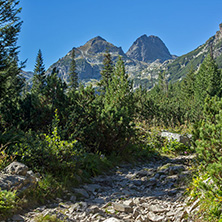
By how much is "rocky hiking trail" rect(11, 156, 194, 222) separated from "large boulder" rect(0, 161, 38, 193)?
1.83ft

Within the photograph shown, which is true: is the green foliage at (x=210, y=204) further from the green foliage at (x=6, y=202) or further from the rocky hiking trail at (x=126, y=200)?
the green foliage at (x=6, y=202)

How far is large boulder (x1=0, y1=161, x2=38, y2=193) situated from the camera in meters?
4.32

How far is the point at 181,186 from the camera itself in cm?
566

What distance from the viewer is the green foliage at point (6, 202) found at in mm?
3775

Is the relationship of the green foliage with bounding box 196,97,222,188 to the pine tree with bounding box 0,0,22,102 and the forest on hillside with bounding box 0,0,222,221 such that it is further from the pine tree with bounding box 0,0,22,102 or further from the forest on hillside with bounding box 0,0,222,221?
the pine tree with bounding box 0,0,22,102

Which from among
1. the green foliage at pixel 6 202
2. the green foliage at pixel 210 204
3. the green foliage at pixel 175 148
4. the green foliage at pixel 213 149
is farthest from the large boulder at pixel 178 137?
the green foliage at pixel 6 202

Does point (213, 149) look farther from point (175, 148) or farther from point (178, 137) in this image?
point (178, 137)

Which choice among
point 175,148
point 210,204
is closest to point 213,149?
point 210,204

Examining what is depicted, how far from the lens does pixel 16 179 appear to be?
4.47 metres

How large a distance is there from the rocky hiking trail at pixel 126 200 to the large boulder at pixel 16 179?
0.56 metres

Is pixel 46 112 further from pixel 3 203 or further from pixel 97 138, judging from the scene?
pixel 3 203

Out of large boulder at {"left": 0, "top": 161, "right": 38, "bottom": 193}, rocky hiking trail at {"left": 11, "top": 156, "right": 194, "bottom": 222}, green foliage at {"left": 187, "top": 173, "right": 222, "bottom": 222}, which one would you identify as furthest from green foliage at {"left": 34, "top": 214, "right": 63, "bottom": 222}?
green foliage at {"left": 187, "top": 173, "right": 222, "bottom": 222}

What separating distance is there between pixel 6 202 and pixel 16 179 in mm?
608

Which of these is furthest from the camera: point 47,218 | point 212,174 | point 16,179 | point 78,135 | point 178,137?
point 178,137
